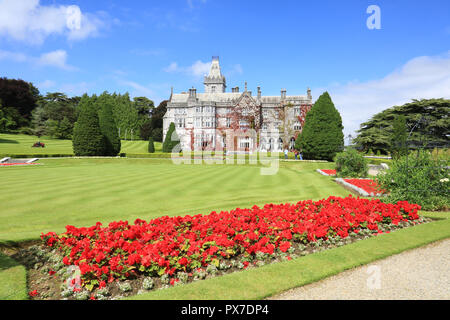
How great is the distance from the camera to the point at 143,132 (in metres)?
79.0

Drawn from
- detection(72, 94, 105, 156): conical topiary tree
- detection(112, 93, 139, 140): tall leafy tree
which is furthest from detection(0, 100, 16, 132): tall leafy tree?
detection(72, 94, 105, 156): conical topiary tree

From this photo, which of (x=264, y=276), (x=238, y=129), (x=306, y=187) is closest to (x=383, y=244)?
(x=264, y=276)

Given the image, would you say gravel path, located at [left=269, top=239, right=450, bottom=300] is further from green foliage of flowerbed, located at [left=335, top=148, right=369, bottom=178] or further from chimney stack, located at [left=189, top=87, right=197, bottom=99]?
chimney stack, located at [left=189, top=87, right=197, bottom=99]

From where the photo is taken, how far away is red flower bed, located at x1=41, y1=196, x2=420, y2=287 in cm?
453

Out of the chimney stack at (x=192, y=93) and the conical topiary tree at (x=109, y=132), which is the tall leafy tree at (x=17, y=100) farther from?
the chimney stack at (x=192, y=93)

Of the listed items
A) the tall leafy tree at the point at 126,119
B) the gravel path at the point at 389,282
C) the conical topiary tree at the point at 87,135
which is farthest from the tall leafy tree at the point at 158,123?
the gravel path at the point at 389,282

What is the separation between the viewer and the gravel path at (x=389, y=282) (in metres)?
3.88

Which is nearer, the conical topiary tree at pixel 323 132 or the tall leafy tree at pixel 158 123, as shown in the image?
the conical topiary tree at pixel 323 132

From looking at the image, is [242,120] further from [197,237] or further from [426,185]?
[197,237]

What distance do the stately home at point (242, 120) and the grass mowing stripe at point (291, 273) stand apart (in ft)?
161

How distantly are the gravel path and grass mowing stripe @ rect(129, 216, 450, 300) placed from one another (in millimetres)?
122

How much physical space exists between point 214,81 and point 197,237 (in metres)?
63.7

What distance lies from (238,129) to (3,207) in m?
49.6

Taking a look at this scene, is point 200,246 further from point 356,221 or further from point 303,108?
point 303,108
